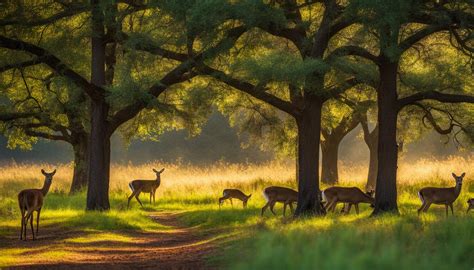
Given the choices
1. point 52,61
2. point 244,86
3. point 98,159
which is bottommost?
point 98,159

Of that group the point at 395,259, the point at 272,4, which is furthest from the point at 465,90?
the point at 395,259

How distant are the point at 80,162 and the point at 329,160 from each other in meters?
10.9

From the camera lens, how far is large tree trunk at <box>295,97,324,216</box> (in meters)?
22.5

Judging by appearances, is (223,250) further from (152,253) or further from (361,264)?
(361,264)

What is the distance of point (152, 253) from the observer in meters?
16.1

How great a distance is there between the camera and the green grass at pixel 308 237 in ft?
33.7

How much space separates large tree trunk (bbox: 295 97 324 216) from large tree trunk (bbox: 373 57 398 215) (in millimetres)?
1804

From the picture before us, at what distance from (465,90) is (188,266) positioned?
12146 millimetres

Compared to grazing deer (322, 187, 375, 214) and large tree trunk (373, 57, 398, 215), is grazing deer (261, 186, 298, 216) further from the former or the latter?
large tree trunk (373, 57, 398, 215)

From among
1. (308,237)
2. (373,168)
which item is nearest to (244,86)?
(308,237)

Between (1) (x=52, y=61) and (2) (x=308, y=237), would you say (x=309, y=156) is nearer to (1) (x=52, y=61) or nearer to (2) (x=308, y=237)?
(1) (x=52, y=61)

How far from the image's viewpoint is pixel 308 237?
13203mm

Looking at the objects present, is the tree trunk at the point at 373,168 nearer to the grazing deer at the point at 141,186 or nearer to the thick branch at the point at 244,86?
the grazing deer at the point at 141,186

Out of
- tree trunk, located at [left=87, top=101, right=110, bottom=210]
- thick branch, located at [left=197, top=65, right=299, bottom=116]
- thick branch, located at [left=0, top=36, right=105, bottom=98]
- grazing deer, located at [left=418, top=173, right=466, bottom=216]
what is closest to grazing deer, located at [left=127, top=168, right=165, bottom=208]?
tree trunk, located at [left=87, top=101, right=110, bottom=210]
